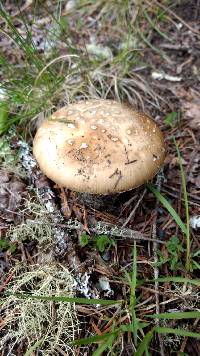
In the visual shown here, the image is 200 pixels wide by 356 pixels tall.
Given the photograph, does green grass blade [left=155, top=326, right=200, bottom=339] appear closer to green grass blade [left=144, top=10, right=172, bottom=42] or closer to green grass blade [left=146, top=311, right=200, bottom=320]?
green grass blade [left=146, top=311, right=200, bottom=320]

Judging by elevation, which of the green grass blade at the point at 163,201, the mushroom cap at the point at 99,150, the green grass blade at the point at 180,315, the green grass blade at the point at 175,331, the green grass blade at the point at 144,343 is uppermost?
the mushroom cap at the point at 99,150

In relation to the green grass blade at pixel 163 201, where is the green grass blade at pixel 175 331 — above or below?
below

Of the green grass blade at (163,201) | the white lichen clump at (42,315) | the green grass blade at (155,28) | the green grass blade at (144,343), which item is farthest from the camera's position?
the green grass blade at (155,28)

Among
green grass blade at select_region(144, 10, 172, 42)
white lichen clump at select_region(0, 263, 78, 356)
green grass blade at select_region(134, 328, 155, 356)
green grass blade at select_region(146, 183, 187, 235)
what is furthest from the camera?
green grass blade at select_region(144, 10, 172, 42)

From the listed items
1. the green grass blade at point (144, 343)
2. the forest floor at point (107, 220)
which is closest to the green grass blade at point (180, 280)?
the forest floor at point (107, 220)

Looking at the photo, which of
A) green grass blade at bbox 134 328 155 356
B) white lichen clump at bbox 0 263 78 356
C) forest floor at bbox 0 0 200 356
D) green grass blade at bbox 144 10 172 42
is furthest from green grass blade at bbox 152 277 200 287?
green grass blade at bbox 144 10 172 42

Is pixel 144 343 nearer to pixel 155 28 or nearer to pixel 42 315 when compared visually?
pixel 42 315

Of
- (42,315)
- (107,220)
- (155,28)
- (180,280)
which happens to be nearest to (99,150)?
(107,220)

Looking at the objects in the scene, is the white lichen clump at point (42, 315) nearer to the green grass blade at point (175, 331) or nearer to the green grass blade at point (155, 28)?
the green grass blade at point (175, 331)

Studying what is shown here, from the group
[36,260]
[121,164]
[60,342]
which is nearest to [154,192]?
[121,164]
